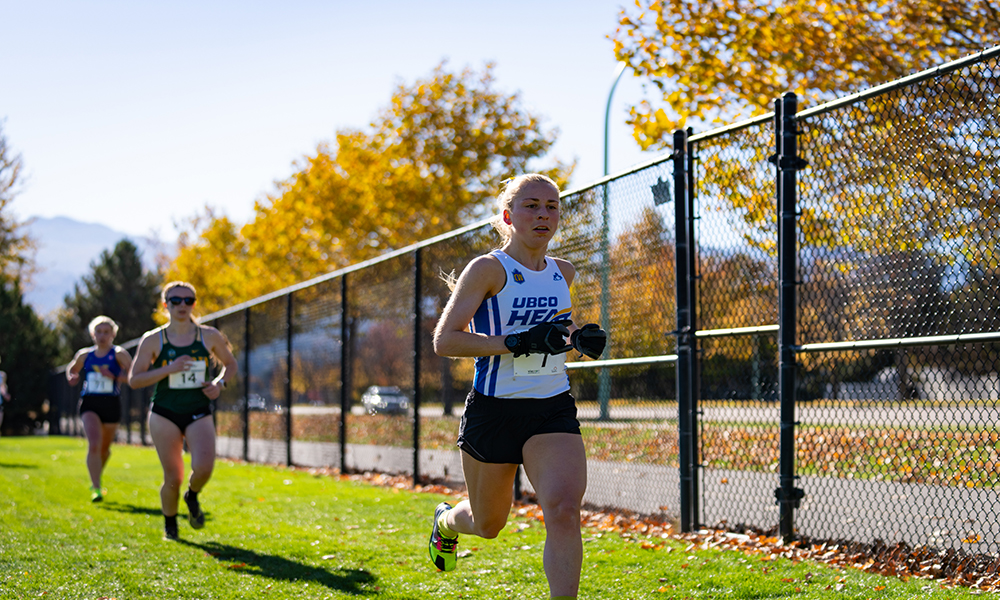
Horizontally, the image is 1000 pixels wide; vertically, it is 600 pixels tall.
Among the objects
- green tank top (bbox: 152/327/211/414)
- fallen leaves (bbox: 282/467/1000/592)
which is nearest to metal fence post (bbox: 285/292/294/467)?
green tank top (bbox: 152/327/211/414)

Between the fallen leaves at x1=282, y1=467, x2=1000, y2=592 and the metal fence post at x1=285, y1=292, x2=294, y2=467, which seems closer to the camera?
the fallen leaves at x1=282, y1=467, x2=1000, y2=592

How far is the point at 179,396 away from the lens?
7633 millimetres

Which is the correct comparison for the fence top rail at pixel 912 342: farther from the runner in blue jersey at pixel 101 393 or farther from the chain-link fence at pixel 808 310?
the runner in blue jersey at pixel 101 393

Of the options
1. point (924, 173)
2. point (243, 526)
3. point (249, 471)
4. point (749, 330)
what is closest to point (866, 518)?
point (749, 330)

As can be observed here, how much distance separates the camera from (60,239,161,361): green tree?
56000 mm

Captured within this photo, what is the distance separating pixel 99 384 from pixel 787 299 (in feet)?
26.6

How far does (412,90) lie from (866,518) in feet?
71.6

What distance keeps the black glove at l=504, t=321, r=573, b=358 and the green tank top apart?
4.37m

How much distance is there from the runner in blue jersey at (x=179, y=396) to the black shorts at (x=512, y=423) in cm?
374

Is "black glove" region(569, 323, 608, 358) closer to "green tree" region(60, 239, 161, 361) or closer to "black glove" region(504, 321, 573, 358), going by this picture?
"black glove" region(504, 321, 573, 358)

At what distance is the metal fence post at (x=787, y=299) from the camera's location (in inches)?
244

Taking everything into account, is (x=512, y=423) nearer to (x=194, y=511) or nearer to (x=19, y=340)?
(x=194, y=511)

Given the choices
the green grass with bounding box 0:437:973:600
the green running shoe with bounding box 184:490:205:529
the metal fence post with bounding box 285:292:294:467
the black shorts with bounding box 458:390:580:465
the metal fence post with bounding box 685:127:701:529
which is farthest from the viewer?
the metal fence post with bounding box 285:292:294:467

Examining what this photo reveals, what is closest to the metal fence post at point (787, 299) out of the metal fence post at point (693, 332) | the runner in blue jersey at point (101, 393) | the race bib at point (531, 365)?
the metal fence post at point (693, 332)
